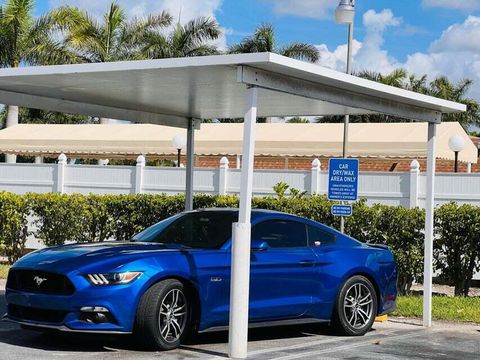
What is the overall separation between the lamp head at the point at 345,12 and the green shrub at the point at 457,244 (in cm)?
369

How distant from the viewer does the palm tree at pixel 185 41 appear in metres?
40.7

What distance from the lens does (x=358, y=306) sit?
997 cm

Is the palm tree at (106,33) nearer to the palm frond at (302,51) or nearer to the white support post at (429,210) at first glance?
the palm frond at (302,51)

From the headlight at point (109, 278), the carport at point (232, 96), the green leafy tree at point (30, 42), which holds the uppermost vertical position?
the green leafy tree at point (30, 42)

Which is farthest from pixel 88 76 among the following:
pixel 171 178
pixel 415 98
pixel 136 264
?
pixel 171 178

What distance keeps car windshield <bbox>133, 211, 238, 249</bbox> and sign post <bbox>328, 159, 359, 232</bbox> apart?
14.8 feet

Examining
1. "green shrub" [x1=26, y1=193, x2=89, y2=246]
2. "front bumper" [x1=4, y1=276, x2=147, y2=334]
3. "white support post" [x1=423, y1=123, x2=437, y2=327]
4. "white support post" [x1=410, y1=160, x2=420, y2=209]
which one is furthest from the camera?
"white support post" [x1=410, y1=160, x2=420, y2=209]

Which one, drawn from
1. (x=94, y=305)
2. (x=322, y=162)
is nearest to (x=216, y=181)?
(x=322, y=162)

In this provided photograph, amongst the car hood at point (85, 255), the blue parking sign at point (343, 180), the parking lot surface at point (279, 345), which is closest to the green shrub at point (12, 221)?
the blue parking sign at point (343, 180)

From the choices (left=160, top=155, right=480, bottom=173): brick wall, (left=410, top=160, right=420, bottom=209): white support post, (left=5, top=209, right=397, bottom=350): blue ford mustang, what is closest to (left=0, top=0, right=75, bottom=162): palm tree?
(left=160, top=155, right=480, bottom=173): brick wall

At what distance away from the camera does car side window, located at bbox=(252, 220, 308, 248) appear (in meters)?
9.34

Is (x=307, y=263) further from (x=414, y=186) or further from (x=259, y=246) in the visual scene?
(x=414, y=186)

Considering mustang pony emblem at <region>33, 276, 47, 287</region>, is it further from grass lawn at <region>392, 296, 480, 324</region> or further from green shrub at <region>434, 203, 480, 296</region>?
green shrub at <region>434, 203, 480, 296</region>

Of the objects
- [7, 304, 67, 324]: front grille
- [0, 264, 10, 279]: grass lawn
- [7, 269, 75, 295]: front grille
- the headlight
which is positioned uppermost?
the headlight
